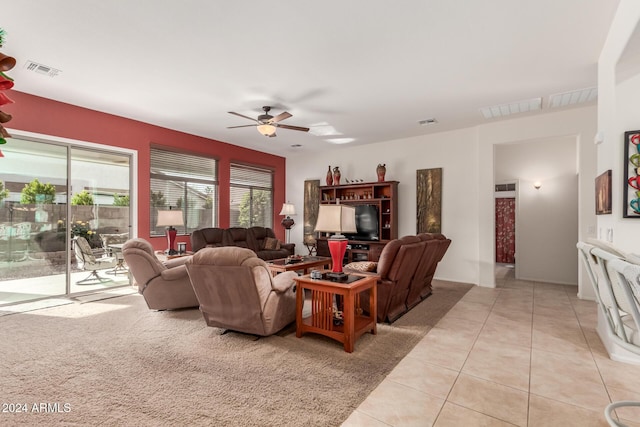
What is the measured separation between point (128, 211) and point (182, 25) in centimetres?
368

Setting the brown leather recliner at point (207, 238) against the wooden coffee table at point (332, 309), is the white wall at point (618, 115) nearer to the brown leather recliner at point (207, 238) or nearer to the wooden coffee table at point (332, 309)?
the wooden coffee table at point (332, 309)

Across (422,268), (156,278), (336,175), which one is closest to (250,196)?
(336,175)

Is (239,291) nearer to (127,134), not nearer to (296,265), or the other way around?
(296,265)

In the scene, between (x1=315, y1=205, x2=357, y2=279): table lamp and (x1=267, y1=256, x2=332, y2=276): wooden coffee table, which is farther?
(x1=267, y1=256, x2=332, y2=276): wooden coffee table

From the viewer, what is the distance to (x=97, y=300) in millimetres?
4586

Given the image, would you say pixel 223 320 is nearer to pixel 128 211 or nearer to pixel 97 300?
pixel 97 300

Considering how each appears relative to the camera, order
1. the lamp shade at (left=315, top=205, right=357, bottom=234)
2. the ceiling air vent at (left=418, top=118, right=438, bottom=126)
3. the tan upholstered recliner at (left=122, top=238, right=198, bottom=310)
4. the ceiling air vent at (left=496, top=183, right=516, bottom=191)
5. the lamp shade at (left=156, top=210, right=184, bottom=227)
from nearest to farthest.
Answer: the lamp shade at (left=315, top=205, right=357, bottom=234), the tan upholstered recliner at (left=122, top=238, right=198, bottom=310), the lamp shade at (left=156, top=210, right=184, bottom=227), the ceiling air vent at (left=418, top=118, right=438, bottom=126), the ceiling air vent at (left=496, top=183, right=516, bottom=191)

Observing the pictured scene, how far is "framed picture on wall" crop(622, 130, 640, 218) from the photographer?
2.52 metres

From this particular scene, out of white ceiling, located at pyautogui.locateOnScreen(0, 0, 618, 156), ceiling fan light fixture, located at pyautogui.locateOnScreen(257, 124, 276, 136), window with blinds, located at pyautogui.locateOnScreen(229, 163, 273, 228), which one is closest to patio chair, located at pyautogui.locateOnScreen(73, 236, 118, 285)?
white ceiling, located at pyautogui.locateOnScreen(0, 0, 618, 156)

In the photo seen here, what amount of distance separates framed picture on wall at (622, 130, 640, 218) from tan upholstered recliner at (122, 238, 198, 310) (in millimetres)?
4388

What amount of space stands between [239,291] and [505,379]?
2.27 metres

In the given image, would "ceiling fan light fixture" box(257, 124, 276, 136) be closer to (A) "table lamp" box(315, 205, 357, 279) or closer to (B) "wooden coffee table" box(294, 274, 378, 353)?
(A) "table lamp" box(315, 205, 357, 279)

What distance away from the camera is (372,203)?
278 inches

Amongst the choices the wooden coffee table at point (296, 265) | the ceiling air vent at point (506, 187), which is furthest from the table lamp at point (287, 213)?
the ceiling air vent at point (506, 187)
